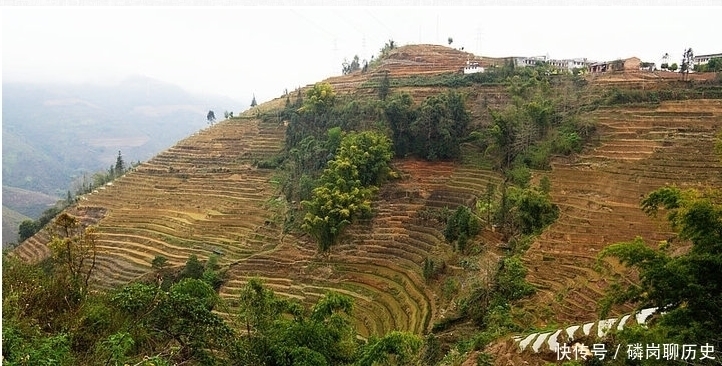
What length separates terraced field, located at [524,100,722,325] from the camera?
43.7 ft

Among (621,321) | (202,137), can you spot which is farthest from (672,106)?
A: (202,137)

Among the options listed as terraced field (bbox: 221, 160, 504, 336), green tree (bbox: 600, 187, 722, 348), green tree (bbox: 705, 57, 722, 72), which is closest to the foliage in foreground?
green tree (bbox: 600, 187, 722, 348)

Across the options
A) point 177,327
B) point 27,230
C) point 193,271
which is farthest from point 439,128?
point 27,230

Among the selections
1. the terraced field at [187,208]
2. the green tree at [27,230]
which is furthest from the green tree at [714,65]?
the green tree at [27,230]

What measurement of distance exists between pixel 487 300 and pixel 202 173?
25.8 metres

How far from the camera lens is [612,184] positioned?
728 inches

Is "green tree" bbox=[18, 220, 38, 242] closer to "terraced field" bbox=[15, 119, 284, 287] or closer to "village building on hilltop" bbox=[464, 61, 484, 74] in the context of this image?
"terraced field" bbox=[15, 119, 284, 287]

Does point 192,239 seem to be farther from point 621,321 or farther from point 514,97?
point 621,321

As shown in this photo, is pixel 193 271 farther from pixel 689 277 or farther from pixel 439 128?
pixel 689 277

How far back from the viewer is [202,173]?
3475 cm

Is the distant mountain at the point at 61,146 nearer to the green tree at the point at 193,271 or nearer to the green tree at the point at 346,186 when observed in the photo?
the green tree at the point at 193,271

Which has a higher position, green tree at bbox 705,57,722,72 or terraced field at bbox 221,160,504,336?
green tree at bbox 705,57,722,72

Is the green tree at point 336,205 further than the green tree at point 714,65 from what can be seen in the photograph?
No

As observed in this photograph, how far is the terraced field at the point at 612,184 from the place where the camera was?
13.3 m
